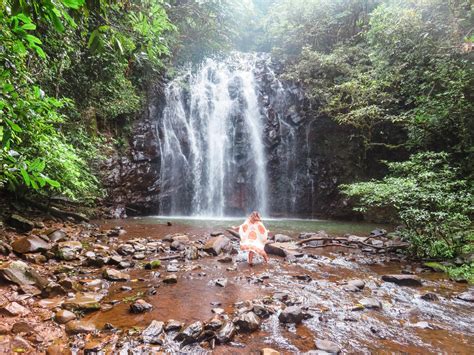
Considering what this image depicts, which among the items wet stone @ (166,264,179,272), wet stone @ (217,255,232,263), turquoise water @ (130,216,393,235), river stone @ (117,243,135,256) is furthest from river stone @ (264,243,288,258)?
turquoise water @ (130,216,393,235)

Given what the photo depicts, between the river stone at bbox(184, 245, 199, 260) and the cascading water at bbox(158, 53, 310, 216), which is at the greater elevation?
the cascading water at bbox(158, 53, 310, 216)

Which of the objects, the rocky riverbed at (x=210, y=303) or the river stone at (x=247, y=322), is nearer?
the rocky riverbed at (x=210, y=303)

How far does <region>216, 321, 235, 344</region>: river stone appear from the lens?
2.69m

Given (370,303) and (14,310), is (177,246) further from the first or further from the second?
(370,303)

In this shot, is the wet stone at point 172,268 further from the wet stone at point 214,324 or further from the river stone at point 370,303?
the river stone at point 370,303

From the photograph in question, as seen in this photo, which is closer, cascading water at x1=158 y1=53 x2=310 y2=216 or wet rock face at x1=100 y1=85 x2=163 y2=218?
wet rock face at x1=100 y1=85 x2=163 y2=218

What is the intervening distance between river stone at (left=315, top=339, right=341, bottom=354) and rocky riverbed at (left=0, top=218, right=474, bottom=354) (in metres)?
0.01

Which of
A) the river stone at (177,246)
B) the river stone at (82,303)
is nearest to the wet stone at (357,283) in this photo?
the river stone at (177,246)

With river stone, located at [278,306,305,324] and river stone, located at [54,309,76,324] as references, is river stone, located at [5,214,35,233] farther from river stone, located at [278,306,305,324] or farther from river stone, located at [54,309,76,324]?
river stone, located at [278,306,305,324]

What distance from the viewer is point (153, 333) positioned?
2.69m

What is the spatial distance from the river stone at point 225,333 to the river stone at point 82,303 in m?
1.39

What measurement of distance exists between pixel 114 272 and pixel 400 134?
15180 millimetres

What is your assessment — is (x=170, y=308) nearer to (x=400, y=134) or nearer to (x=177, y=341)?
(x=177, y=341)

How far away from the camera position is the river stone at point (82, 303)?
3.02 meters
